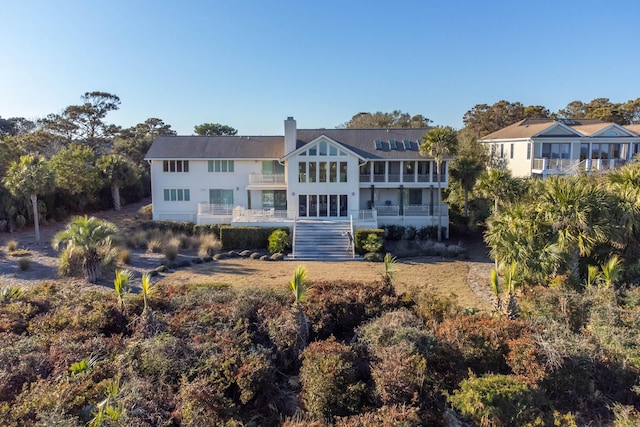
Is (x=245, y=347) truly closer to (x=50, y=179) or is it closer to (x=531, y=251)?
(x=531, y=251)

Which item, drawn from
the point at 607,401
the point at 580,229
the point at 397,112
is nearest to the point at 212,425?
the point at 607,401

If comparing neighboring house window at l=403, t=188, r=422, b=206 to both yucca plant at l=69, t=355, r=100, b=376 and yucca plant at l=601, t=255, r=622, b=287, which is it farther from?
yucca plant at l=69, t=355, r=100, b=376

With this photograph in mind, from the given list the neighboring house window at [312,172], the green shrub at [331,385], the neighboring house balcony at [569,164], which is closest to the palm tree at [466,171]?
the neighboring house balcony at [569,164]

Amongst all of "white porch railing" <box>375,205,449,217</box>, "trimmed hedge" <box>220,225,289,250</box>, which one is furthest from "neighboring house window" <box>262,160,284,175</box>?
"white porch railing" <box>375,205,449,217</box>

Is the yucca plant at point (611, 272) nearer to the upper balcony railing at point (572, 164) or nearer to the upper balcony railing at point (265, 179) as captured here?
the upper balcony railing at point (572, 164)

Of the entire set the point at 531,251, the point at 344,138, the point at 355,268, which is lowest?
the point at 355,268

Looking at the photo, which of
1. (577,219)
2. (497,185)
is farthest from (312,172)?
(577,219)
